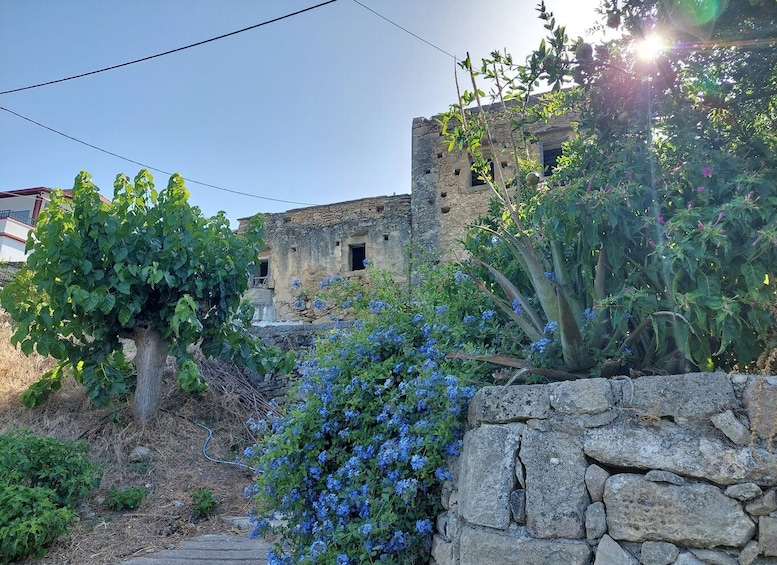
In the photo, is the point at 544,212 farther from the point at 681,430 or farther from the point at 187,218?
the point at 187,218

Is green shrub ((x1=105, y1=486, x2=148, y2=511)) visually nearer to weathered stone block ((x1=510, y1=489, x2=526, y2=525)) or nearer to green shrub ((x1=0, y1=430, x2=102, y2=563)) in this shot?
green shrub ((x1=0, y1=430, x2=102, y2=563))

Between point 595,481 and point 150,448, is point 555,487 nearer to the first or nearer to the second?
point 595,481

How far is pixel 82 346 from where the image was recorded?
7148mm

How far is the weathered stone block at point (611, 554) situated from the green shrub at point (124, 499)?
450 centimetres

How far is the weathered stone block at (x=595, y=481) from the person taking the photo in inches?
88.7

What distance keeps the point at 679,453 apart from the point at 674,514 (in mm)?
214

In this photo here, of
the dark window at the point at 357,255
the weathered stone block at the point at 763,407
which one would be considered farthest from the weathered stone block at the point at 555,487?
the dark window at the point at 357,255

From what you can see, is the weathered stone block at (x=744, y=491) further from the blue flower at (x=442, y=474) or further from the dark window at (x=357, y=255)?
the dark window at (x=357, y=255)

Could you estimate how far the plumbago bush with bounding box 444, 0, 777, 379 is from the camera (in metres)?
2.37

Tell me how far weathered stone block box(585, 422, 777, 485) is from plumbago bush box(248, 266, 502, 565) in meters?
0.75

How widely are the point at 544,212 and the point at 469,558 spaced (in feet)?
5.28

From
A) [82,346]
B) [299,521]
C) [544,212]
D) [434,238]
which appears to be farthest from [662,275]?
[434,238]

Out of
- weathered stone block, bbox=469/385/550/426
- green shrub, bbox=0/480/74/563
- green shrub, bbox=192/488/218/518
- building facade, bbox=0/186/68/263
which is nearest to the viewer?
weathered stone block, bbox=469/385/550/426

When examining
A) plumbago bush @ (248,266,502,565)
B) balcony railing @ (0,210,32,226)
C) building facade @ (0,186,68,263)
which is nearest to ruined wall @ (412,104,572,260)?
plumbago bush @ (248,266,502,565)
